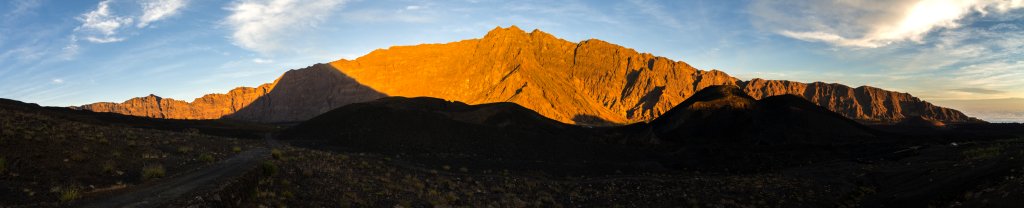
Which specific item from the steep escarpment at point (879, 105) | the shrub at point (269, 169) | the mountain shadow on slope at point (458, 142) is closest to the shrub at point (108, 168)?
the shrub at point (269, 169)

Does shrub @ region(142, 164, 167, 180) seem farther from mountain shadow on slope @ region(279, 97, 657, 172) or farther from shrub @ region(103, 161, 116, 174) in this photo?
mountain shadow on slope @ region(279, 97, 657, 172)

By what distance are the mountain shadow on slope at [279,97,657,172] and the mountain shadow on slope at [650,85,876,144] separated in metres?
17.3

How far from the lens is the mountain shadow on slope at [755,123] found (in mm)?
63844

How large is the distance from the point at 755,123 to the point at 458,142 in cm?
4277

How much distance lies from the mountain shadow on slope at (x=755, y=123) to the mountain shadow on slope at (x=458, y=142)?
1731cm

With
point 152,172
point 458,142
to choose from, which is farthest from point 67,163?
point 458,142

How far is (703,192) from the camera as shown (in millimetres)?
26938

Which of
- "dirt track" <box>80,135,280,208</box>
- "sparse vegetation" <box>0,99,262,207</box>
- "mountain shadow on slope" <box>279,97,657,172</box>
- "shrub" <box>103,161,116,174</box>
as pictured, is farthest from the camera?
"mountain shadow on slope" <box>279,97,657,172</box>

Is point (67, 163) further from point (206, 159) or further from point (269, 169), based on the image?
point (269, 169)

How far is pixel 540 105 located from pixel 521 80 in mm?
17708

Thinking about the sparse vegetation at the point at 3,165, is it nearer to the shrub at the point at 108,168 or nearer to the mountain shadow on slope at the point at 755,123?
the shrub at the point at 108,168

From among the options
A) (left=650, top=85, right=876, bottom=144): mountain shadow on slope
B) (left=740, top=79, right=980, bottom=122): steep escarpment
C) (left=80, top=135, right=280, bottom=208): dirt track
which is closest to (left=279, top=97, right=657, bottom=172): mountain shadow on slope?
(left=650, top=85, right=876, bottom=144): mountain shadow on slope

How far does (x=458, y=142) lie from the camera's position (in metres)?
50.9

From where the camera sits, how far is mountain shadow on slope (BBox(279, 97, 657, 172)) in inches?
1694
